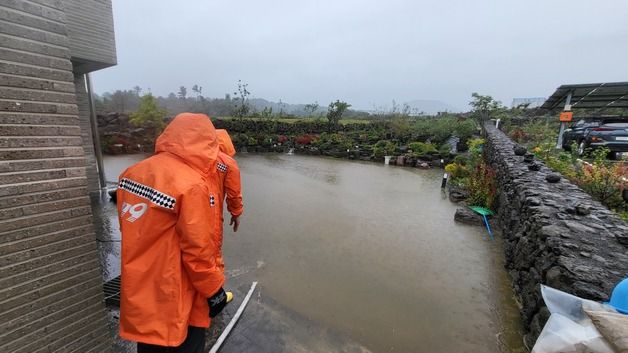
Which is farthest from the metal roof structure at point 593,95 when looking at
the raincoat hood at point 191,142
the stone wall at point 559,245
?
the raincoat hood at point 191,142

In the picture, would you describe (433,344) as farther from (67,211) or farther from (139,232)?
(67,211)

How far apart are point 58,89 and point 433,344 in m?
2.86

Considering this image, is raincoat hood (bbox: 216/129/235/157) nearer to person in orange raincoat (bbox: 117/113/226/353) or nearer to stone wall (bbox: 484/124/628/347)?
person in orange raincoat (bbox: 117/113/226/353)

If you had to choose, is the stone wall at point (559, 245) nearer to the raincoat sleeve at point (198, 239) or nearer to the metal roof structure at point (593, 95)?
the raincoat sleeve at point (198, 239)

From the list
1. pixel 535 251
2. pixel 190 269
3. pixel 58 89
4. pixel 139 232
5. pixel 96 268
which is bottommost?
pixel 535 251

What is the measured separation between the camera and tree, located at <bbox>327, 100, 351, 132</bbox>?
16.9 metres

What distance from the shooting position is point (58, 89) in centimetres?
129

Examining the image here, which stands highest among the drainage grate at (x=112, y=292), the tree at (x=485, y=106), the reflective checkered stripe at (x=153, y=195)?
the tree at (x=485, y=106)

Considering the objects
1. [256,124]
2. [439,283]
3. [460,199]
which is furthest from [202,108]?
[439,283]

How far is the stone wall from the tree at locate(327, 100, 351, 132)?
13.9 meters

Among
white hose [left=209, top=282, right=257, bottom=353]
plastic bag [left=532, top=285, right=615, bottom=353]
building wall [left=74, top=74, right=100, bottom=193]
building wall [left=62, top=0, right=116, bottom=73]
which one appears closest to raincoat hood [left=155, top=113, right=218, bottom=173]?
white hose [left=209, top=282, right=257, bottom=353]

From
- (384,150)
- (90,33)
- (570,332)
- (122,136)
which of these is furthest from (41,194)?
(122,136)

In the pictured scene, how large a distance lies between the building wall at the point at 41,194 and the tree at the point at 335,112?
16.2m

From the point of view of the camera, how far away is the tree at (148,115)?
49.3 ft
